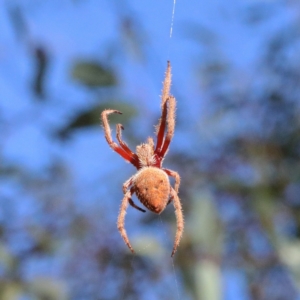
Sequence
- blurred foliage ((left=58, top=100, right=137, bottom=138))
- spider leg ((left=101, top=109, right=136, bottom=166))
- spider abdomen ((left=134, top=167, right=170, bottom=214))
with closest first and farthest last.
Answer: spider abdomen ((left=134, top=167, right=170, bottom=214)), spider leg ((left=101, top=109, right=136, bottom=166)), blurred foliage ((left=58, top=100, right=137, bottom=138))

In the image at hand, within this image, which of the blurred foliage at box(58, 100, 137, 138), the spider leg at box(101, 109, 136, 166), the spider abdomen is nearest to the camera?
the spider abdomen

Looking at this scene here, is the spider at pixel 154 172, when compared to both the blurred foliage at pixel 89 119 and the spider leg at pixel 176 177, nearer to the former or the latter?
the spider leg at pixel 176 177

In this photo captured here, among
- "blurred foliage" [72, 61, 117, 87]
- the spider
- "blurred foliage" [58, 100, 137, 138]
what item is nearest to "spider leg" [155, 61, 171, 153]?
the spider

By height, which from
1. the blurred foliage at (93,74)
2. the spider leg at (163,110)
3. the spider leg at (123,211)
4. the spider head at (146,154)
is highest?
the blurred foliage at (93,74)

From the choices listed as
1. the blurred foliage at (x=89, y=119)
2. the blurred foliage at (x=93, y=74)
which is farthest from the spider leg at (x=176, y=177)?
the blurred foliage at (x=93, y=74)

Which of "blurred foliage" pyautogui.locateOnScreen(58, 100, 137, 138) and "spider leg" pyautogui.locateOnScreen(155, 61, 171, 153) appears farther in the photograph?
"blurred foliage" pyautogui.locateOnScreen(58, 100, 137, 138)

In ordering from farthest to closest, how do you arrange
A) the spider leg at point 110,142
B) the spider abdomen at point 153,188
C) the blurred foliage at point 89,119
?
the blurred foliage at point 89,119 < the spider leg at point 110,142 < the spider abdomen at point 153,188

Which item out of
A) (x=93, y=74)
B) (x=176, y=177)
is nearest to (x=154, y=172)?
(x=176, y=177)

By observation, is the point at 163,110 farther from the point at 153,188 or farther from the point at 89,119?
the point at 89,119

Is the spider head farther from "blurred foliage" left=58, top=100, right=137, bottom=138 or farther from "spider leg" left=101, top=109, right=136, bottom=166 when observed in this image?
"blurred foliage" left=58, top=100, right=137, bottom=138
